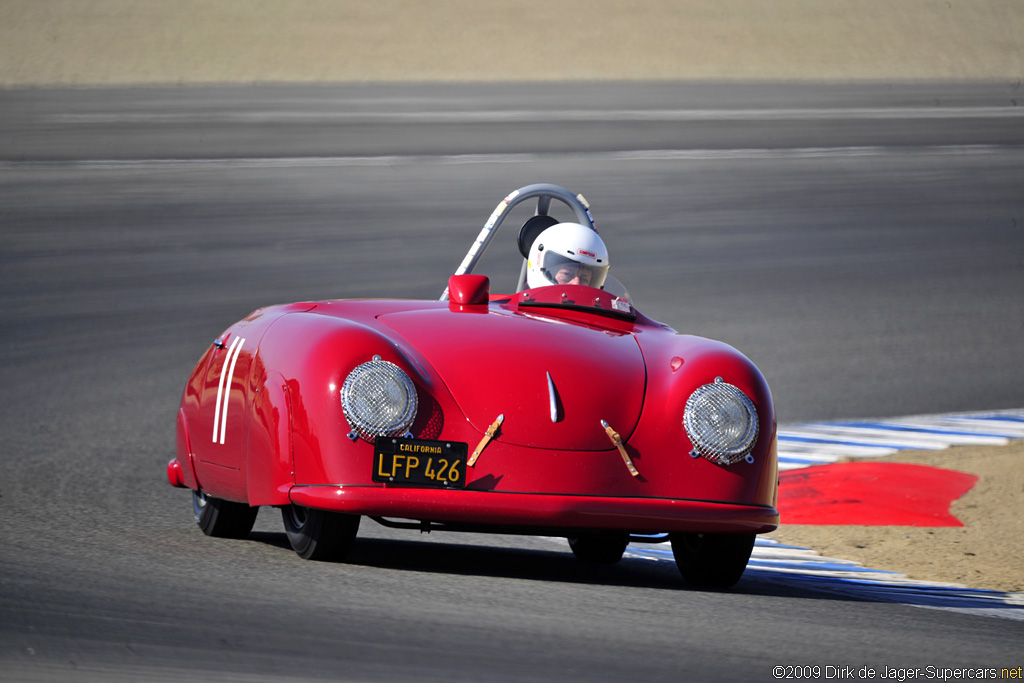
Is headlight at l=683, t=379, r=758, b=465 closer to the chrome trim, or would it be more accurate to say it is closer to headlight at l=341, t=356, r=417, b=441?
the chrome trim

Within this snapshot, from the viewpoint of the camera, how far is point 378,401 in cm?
476

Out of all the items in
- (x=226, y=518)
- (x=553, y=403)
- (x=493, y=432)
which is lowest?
(x=226, y=518)

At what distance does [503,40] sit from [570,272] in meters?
49.2

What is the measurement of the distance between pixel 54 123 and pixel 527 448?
83.7ft

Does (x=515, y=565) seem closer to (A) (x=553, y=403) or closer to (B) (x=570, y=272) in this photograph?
(A) (x=553, y=403)

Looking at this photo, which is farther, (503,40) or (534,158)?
(503,40)

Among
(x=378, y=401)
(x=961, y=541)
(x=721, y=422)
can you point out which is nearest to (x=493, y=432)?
(x=378, y=401)

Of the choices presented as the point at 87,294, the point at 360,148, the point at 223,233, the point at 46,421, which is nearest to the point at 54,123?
the point at 360,148

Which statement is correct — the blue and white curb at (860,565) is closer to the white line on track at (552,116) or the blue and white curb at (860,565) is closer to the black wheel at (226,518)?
the black wheel at (226,518)

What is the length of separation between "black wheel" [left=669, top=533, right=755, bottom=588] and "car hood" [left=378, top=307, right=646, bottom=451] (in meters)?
0.62

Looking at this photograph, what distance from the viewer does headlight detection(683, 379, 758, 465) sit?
16.4ft

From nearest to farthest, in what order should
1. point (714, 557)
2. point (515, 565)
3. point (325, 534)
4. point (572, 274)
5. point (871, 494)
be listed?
point (325, 534), point (714, 557), point (515, 565), point (572, 274), point (871, 494)

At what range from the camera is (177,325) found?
42.0 ft

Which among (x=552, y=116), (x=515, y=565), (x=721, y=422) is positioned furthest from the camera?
(x=552, y=116)
